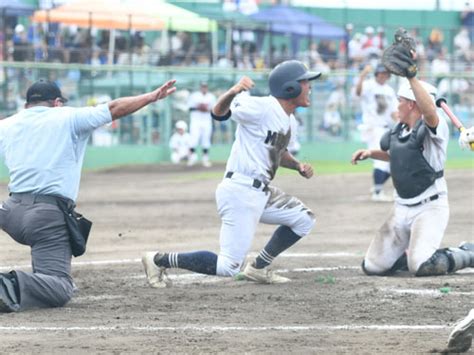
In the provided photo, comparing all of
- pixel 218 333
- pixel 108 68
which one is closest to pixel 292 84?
pixel 218 333

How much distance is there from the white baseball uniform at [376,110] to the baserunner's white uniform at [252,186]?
9.28 meters

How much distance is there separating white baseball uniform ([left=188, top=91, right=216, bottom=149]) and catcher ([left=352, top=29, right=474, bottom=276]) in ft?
64.9

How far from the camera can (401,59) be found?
30.6ft

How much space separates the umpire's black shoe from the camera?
8.66 m

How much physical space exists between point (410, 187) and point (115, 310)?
3208 millimetres

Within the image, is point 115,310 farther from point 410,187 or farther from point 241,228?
point 410,187

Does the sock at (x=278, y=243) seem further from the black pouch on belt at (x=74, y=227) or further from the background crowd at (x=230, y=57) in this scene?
the background crowd at (x=230, y=57)

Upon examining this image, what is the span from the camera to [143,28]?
3155 centimetres

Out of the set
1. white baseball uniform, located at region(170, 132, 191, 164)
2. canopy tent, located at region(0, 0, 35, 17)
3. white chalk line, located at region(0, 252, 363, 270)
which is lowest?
white baseball uniform, located at region(170, 132, 191, 164)

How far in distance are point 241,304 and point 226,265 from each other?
0.81m

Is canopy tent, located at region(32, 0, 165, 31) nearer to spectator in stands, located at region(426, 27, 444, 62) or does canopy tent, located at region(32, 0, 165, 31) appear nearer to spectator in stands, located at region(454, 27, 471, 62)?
spectator in stands, located at region(426, 27, 444, 62)

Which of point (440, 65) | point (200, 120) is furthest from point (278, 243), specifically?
point (440, 65)

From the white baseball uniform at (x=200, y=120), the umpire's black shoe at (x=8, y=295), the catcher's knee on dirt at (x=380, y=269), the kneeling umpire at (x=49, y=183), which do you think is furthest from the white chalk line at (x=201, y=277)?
the white baseball uniform at (x=200, y=120)

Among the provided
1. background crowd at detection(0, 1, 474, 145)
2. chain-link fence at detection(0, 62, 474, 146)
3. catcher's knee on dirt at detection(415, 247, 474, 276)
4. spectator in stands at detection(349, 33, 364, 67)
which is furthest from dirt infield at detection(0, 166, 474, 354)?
spectator in stands at detection(349, 33, 364, 67)
